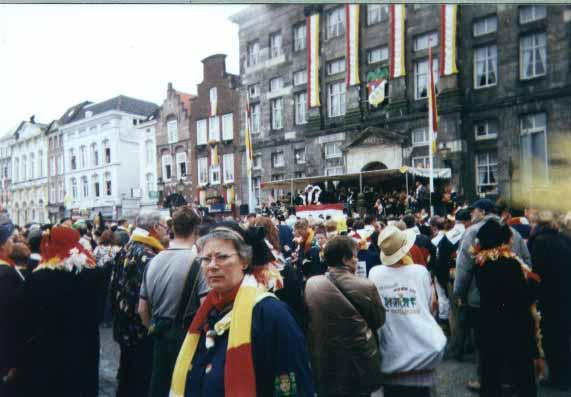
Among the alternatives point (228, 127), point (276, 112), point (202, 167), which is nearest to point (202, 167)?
point (202, 167)

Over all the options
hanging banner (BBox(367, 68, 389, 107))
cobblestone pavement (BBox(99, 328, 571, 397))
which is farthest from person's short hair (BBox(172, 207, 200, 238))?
hanging banner (BBox(367, 68, 389, 107))

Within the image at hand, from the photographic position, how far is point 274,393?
1950 millimetres

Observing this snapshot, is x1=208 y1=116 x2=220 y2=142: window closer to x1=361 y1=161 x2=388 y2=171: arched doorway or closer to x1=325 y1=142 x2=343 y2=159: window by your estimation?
x1=325 y1=142 x2=343 y2=159: window

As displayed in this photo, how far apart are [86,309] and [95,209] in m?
9.92

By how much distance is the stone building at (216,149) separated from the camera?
1541cm

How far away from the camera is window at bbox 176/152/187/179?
14560 mm

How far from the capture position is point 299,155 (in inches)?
739

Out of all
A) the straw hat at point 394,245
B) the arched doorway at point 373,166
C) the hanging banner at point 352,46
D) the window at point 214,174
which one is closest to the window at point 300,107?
the hanging banner at point 352,46

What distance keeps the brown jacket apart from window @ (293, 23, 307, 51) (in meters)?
12.0

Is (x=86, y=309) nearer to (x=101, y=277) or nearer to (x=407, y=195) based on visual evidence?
(x=101, y=277)

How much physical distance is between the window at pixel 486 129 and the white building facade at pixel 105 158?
11.4m

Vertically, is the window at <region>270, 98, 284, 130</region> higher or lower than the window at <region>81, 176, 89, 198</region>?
higher

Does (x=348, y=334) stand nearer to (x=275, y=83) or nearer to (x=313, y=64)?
(x=275, y=83)

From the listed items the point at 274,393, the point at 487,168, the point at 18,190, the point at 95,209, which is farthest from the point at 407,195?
the point at 274,393
